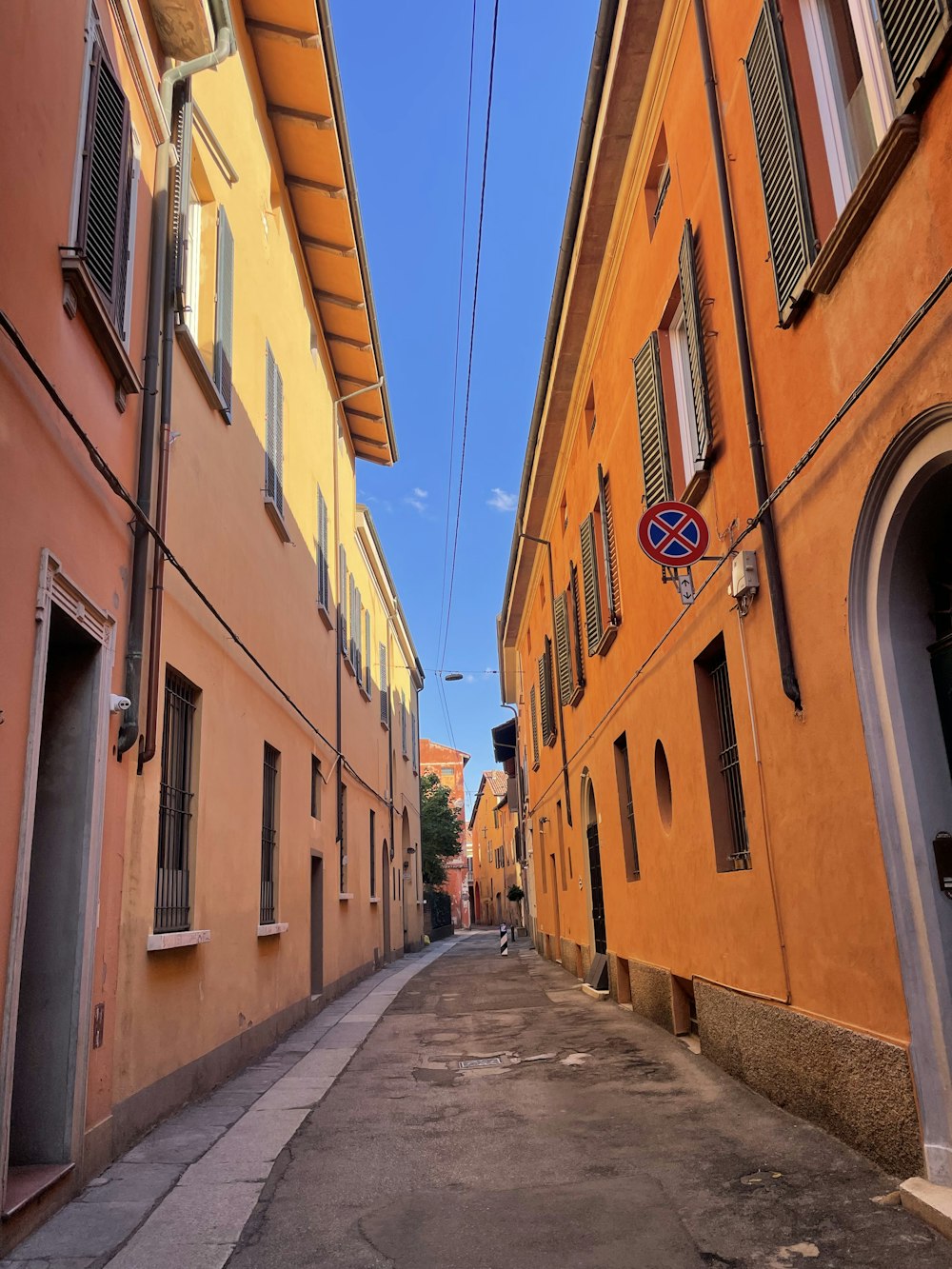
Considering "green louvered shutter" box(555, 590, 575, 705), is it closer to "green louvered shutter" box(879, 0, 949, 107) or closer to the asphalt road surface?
the asphalt road surface

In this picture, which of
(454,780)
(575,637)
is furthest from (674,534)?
(454,780)

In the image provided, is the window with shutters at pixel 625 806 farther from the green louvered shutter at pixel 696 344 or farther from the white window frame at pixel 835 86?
the white window frame at pixel 835 86

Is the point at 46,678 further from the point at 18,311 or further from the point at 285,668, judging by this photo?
the point at 285,668

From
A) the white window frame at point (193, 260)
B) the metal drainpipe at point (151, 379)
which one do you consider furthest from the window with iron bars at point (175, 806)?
the white window frame at point (193, 260)

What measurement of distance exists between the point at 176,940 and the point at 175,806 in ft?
3.18

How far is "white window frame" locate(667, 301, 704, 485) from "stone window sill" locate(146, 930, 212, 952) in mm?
4874

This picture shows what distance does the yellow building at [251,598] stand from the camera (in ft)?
21.2

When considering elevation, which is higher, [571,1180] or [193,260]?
[193,260]

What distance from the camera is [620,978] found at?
444 inches

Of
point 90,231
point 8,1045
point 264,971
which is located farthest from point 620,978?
point 90,231

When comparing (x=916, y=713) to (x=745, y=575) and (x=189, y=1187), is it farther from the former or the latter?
(x=189, y=1187)

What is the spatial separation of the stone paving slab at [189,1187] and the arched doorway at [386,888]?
14.0 meters

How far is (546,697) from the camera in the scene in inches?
723

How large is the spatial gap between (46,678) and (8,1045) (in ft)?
6.48
